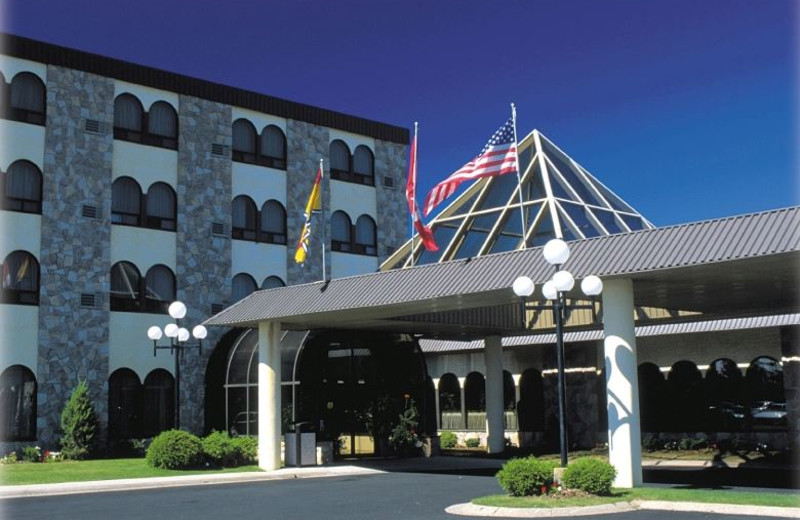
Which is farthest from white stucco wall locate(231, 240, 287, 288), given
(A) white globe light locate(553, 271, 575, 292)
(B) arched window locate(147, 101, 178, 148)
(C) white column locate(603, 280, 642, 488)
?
(A) white globe light locate(553, 271, 575, 292)

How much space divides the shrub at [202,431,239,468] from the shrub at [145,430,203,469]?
1.83ft

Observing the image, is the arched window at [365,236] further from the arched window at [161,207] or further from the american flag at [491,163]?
the american flag at [491,163]

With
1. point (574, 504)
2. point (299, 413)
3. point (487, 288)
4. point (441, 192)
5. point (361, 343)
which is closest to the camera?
point (574, 504)

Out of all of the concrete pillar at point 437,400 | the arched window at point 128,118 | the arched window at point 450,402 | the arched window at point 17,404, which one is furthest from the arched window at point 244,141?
the arched window at point 450,402

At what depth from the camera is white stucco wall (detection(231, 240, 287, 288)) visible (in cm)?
3622

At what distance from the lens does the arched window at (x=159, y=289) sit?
33594 mm

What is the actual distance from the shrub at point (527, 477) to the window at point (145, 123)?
2123 centimetres

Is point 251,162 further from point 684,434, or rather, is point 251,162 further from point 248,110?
point 684,434

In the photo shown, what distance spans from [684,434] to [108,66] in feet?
79.6

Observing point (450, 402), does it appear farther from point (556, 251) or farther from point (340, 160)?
point (556, 251)

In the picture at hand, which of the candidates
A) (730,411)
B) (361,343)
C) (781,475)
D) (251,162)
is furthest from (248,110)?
(781,475)

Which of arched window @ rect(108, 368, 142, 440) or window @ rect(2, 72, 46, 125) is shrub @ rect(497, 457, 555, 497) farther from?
window @ rect(2, 72, 46, 125)

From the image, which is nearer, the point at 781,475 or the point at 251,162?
the point at 781,475

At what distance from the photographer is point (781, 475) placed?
2375 cm
